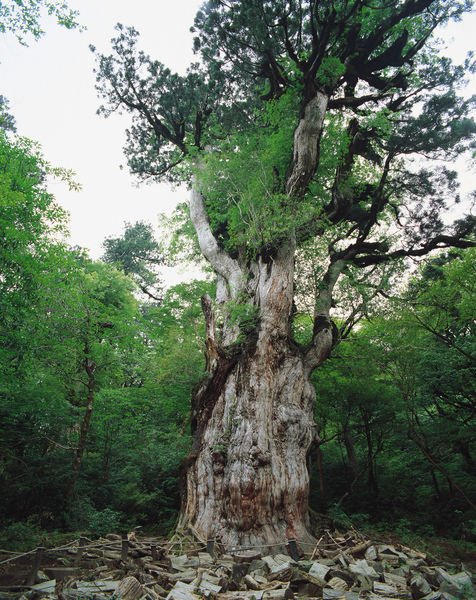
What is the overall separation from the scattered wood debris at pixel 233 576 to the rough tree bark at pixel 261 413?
1.94 feet

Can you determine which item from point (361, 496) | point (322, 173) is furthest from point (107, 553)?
point (322, 173)

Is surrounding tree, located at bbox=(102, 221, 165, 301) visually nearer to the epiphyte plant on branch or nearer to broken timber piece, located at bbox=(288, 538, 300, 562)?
the epiphyte plant on branch

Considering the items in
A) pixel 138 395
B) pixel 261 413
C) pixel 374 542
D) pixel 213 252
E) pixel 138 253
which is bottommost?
pixel 374 542

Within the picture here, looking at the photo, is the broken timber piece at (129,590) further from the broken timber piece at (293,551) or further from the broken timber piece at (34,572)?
the broken timber piece at (293,551)

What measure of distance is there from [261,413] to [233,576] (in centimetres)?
261

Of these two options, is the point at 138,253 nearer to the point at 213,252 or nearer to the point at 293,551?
the point at 213,252

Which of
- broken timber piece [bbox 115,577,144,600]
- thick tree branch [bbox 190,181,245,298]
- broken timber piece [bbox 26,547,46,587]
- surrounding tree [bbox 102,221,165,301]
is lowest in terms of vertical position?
broken timber piece [bbox 115,577,144,600]

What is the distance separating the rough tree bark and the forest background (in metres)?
1.35

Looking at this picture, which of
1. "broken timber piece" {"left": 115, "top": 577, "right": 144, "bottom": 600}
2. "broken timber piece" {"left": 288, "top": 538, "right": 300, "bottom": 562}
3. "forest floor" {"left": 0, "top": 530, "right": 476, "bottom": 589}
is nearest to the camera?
"broken timber piece" {"left": 115, "top": 577, "right": 144, "bottom": 600}

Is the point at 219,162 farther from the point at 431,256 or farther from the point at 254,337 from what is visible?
the point at 431,256

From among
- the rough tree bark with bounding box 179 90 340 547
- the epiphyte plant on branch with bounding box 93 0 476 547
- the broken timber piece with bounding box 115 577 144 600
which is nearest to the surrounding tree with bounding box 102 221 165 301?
the epiphyte plant on branch with bounding box 93 0 476 547

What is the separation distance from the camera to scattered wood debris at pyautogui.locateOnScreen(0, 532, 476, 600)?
11.8 ft

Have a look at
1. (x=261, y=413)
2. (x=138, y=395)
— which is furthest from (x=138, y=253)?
(x=261, y=413)

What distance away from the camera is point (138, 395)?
39.3 ft
